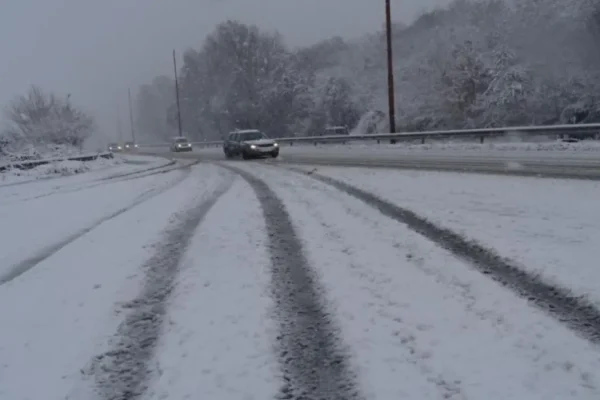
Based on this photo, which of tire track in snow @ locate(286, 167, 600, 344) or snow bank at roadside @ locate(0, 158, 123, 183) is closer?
tire track in snow @ locate(286, 167, 600, 344)

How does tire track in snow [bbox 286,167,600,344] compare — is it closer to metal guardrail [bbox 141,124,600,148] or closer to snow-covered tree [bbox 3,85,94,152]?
metal guardrail [bbox 141,124,600,148]

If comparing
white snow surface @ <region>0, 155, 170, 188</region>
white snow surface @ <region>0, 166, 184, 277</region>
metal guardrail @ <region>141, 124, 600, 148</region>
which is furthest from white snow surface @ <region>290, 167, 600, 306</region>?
white snow surface @ <region>0, 155, 170, 188</region>

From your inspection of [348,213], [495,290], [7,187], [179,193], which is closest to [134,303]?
[495,290]

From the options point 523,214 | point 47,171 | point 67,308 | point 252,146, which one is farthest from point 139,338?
point 252,146

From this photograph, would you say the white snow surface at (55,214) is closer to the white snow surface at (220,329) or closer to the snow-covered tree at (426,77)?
the white snow surface at (220,329)

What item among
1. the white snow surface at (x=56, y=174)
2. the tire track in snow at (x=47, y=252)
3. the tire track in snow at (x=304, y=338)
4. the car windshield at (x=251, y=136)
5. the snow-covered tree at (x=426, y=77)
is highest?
the snow-covered tree at (x=426, y=77)

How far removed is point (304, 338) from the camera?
13.4ft

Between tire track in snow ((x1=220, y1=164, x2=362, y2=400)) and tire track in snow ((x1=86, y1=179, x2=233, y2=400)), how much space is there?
102cm

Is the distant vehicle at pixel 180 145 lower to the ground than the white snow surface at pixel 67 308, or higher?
higher

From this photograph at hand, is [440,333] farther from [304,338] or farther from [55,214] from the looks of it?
[55,214]

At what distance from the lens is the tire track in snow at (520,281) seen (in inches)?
159

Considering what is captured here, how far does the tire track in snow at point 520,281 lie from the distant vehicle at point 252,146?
2056cm

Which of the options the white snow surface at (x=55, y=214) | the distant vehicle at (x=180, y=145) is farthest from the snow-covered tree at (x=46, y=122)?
the white snow surface at (x=55, y=214)

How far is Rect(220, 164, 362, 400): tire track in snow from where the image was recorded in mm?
3354
